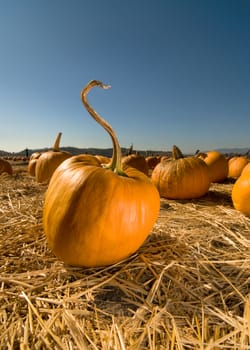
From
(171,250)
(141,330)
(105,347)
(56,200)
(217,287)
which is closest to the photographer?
(105,347)

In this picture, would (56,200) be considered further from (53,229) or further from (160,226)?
(160,226)

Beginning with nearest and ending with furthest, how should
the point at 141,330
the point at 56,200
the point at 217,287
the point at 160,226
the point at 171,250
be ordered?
the point at 141,330 < the point at 217,287 < the point at 56,200 < the point at 171,250 < the point at 160,226

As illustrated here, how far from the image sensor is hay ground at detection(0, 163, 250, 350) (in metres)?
0.99

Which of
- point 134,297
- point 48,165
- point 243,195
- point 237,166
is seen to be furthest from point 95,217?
point 237,166

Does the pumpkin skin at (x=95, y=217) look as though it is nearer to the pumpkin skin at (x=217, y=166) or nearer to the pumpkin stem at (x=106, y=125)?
the pumpkin stem at (x=106, y=125)

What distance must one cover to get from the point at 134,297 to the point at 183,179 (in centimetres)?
254

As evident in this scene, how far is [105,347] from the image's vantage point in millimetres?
924

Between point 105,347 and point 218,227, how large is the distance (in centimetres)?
163

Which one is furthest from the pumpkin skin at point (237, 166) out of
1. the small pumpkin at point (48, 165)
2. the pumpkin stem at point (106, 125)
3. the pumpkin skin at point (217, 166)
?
the pumpkin stem at point (106, 125)

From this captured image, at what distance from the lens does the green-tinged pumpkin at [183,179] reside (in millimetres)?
3590

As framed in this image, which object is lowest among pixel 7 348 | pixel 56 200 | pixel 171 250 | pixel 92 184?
pixel 7 348

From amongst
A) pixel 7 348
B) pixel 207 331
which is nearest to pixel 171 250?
pixel 207 331

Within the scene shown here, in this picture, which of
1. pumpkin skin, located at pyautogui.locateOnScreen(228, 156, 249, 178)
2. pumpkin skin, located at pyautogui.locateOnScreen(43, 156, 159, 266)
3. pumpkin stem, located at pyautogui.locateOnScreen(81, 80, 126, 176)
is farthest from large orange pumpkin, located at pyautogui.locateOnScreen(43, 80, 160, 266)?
pumpkin skin, located at pyautogui.locateOnScreen(228, 156, 249, 178)

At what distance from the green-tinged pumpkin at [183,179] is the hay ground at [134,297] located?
1610 mm
